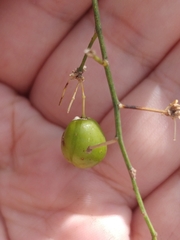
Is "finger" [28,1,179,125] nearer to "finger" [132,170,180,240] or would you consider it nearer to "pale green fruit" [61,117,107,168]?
"pale green fruit" [61,117,107,168]

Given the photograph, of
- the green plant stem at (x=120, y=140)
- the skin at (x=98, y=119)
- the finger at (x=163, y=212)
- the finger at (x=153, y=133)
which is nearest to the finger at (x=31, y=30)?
the skin at (x=98, y=119)

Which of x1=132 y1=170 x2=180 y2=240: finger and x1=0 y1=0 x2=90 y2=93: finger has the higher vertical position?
x1=0 y1=0 x2=90 y2=93: finger

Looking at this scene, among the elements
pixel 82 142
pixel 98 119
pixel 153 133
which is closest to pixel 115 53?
pixel 98 119

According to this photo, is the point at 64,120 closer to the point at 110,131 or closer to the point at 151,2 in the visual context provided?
the point at 110,131

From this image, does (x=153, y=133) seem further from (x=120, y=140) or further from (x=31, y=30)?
(x=31, y=30)

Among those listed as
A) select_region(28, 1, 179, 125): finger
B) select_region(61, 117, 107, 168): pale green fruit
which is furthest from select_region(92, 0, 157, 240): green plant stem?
select_region(28, 1, 179, 125): finger
